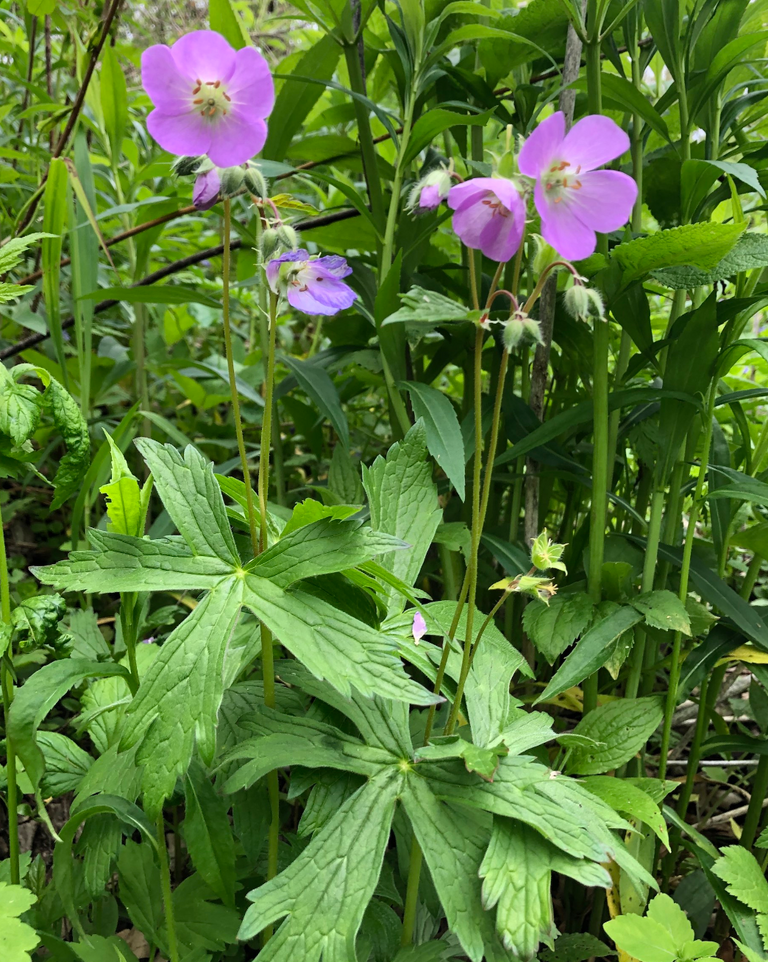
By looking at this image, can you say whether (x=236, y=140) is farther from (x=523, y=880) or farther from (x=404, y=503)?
(x=523, y=880)

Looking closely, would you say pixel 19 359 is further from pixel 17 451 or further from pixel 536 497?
pixel 536 497

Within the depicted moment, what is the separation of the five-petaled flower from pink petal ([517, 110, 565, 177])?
0.29 meters

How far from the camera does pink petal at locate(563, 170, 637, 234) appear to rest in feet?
2.43

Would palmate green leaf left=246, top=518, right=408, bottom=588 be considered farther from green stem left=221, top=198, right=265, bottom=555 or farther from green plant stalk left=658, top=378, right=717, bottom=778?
green plant stalk left=658, top=378, right=717, bottom=778

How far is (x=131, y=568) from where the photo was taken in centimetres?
77

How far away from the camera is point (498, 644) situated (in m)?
0.99

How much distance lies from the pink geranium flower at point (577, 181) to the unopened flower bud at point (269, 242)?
0.28m

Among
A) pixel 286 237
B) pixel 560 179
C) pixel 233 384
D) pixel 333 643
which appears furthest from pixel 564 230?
pixel 333 643

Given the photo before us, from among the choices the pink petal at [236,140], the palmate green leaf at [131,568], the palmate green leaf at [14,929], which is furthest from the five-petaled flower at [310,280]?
the palmate green leaf at [14,929]

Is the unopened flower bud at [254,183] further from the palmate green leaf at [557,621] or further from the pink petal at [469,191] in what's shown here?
the palmate green leaf at [557,621]

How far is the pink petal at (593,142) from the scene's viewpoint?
720mm

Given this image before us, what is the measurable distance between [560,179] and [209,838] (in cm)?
88

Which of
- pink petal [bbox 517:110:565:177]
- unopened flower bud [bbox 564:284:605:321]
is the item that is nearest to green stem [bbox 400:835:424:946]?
unopened flower bud [bbox 564:284:605:321]

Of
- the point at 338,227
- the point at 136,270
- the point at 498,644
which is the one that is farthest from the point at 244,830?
the point at 136,270
